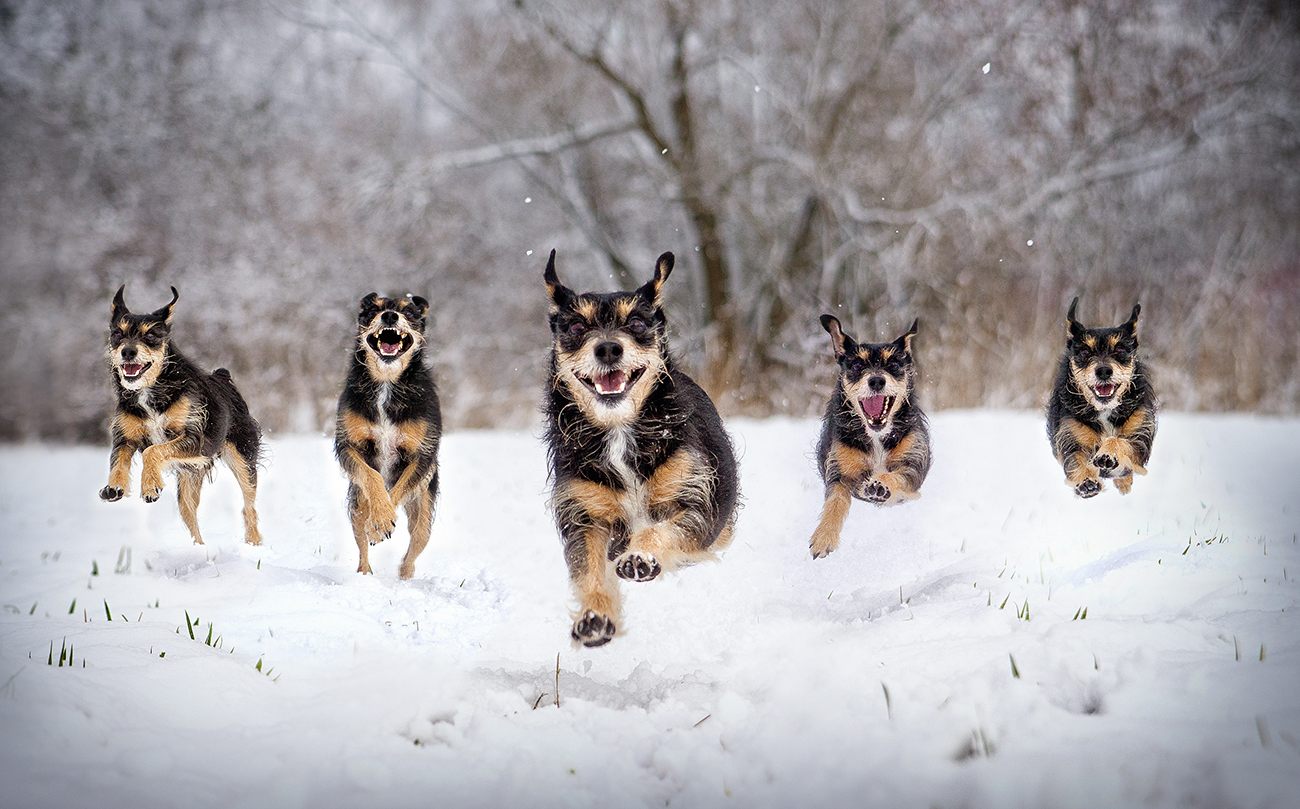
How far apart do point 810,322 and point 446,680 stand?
9.81 m

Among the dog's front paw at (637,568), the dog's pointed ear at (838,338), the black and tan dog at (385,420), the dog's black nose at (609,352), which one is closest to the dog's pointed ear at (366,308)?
the black and tan dog at (385,420)

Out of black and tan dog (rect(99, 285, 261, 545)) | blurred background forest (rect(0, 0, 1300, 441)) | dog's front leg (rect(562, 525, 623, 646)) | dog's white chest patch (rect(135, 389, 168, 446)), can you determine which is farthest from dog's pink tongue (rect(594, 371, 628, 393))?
blurred background forest (rect(0, 0, 1300, 441))

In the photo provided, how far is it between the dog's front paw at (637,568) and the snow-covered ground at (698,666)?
29 cm

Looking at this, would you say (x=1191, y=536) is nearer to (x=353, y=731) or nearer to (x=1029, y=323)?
(x=353, y=731)

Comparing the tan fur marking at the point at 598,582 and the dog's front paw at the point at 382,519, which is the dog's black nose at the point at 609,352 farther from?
the dog's front paw at the point at 382,519

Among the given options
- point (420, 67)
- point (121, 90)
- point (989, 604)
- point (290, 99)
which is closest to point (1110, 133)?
point (420, 67)

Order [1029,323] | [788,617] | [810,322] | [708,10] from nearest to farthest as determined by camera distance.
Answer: [788,617] → [1029,323] → [810,322] → [708,10]

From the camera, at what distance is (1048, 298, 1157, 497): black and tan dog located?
4.14 m

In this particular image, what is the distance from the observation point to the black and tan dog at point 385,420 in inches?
167

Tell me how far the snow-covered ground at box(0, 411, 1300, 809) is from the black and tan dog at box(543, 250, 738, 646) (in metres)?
0.46

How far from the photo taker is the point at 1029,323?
437 inches

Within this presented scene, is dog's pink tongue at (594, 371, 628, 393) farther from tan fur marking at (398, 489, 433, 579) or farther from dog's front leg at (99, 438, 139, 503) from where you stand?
dog's front leg at (99, 438, 139, 503)

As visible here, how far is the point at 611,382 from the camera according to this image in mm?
3615

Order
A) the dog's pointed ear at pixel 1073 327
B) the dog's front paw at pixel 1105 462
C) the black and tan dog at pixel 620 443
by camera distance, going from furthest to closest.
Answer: the dog's pointed ear at pixel 1073 327 < the dog's front paw at pixel 1105 462 < the black and tan dog at pixel 620 443
